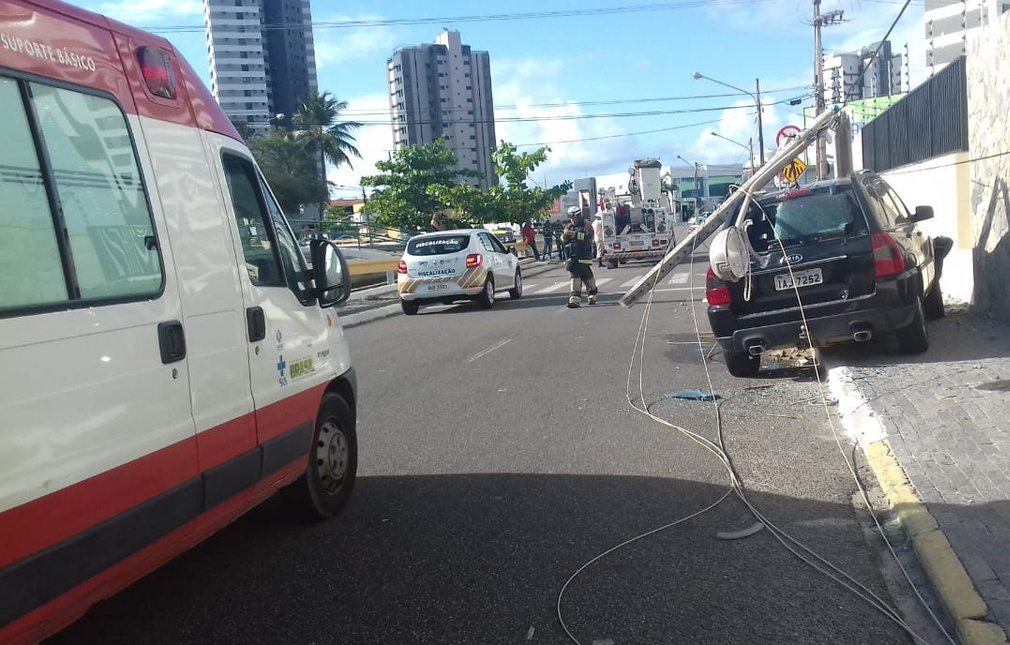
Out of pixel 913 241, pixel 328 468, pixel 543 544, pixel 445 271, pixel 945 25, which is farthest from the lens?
pixel 945 25

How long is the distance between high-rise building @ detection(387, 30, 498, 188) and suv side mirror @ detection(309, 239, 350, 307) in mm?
101386

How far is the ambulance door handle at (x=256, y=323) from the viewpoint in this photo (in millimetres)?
4324

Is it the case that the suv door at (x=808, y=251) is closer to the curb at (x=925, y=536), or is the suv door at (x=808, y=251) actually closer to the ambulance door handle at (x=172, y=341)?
the curb at (x=925, y=536)

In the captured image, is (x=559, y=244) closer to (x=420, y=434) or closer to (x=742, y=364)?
(x=742, y=364)

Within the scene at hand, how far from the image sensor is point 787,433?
7.05m

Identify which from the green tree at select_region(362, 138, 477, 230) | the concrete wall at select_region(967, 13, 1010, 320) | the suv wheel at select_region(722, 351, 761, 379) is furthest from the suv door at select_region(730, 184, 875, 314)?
the green tree at select_region(362, 138, 477, 230)

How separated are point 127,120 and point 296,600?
86.8 inches

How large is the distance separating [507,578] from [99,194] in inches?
96.9

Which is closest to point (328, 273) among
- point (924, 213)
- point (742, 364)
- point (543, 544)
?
point (543, 544)

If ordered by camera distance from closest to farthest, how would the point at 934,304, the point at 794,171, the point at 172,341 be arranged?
the point at 172,341 → the point at 934,304 → the point at 794,171

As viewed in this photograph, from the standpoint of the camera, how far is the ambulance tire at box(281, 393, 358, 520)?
5.19m

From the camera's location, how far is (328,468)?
17.7 ft

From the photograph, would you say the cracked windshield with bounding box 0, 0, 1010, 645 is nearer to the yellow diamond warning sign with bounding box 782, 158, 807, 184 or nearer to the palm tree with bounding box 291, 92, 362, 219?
the yellow diamond warning sign with bounding box 782, 158, 807, 184

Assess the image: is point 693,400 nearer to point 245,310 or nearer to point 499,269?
point 245,310
